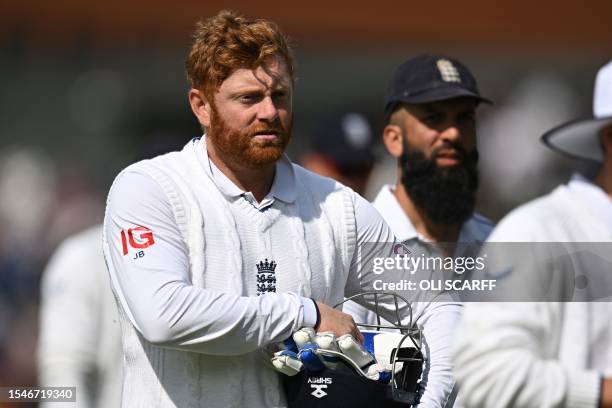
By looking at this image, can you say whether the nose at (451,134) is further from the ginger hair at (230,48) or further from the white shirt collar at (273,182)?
the ginger hair at (230,48)

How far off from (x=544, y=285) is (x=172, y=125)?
13.0 m

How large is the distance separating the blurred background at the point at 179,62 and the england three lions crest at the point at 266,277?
1034 centimetres

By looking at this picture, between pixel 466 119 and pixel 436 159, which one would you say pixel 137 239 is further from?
pixel 466 119

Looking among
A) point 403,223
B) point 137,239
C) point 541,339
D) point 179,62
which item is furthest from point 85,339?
point 179,62

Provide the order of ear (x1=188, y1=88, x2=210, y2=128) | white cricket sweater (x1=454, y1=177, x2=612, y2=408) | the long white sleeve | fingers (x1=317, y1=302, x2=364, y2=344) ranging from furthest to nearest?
ear (x1=188, y1=88, x2=210, y2=128) → fingers (x1=317, y1=302, x2=364, y2=344) → the long white sleeve → white cricket sweater (x1=454, y1=177, x2=612, y2=408)

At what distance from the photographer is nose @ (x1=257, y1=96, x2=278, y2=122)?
388cm

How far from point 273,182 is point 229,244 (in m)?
0.35

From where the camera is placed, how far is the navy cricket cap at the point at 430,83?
5.37m

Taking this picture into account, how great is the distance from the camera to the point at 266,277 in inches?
150

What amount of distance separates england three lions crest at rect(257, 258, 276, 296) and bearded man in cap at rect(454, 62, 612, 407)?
2.77 ft

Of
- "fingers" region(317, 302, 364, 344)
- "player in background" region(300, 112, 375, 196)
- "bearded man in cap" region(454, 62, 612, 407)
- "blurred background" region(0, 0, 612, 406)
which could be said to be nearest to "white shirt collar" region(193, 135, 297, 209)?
"fingers" region(317, 302, 364, 344)

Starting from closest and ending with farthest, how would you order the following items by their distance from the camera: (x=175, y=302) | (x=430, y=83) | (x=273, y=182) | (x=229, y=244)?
(x=175, y=302)
(x=229, y=244)
(x=273, y=182)
(x=430, y=83)

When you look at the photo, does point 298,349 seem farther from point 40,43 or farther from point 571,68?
point 40,43

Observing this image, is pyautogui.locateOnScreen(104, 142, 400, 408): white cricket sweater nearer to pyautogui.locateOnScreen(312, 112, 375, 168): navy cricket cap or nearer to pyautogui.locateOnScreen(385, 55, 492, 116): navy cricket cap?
pyautogui.locateOnScreen(385, 55, 492, 116): navy cricket cap
